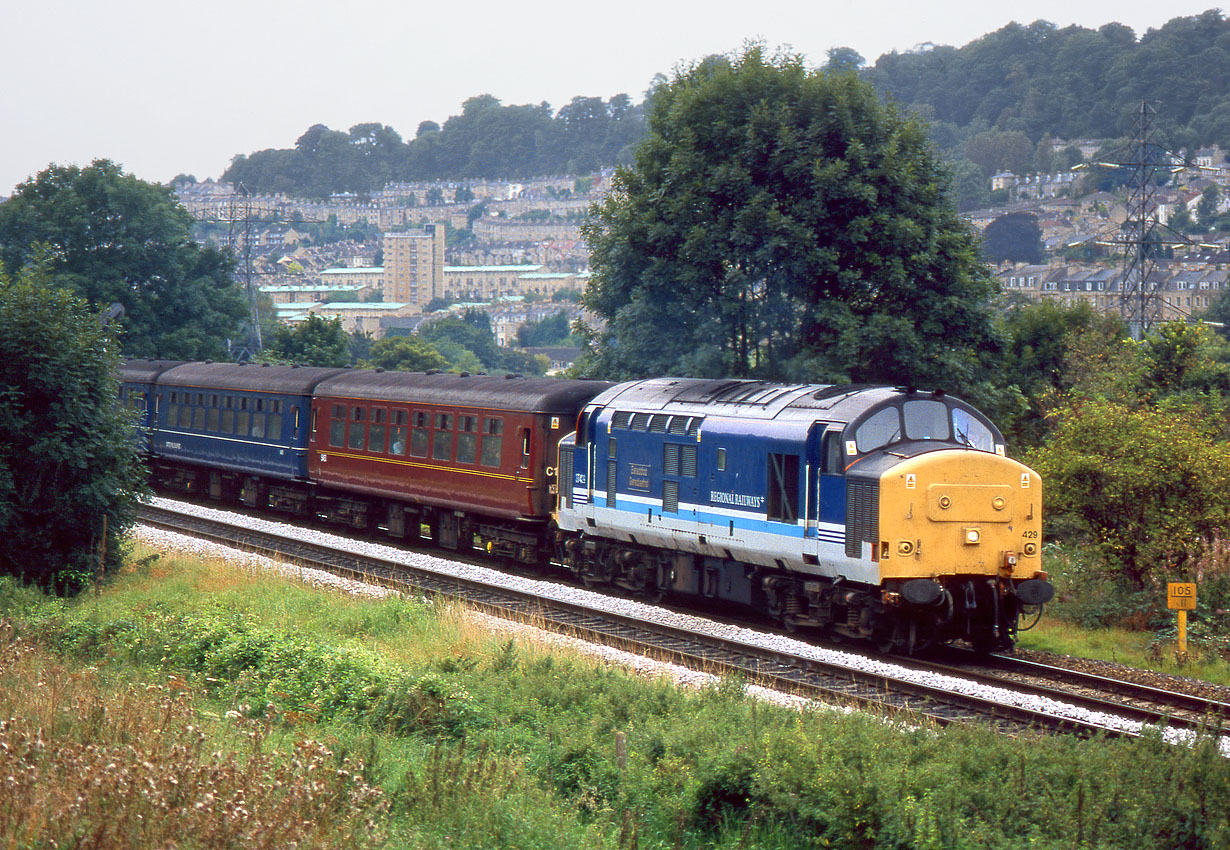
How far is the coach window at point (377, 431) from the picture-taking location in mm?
28375

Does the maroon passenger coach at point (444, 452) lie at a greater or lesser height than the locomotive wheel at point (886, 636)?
greater

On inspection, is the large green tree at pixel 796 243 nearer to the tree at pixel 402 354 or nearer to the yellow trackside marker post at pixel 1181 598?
the yellow trackside marker post at pixel 1181 598

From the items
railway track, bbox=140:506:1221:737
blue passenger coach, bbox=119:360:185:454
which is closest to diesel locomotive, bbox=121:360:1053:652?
railway track, bbox=140:506:1221:737

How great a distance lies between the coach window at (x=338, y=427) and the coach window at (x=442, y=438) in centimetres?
391

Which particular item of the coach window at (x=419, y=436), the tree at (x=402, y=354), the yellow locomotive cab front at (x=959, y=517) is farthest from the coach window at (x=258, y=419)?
the tree at (x=402, y=354)

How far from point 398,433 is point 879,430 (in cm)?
1341

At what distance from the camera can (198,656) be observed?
14492 mm

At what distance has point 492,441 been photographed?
81.6 feet

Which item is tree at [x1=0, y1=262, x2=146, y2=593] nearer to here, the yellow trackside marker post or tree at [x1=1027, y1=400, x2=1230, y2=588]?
tree at [x1=1027, y1=400, x2=1230, y2=588]

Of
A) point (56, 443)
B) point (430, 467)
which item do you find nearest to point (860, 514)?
point (430, 467)

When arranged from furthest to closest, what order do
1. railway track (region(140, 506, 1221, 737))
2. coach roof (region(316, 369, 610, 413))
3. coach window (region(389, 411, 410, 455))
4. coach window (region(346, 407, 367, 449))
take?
coach window (region(346, 407, 367, 449))
coach window (region(389, 411, 410, 455))
coach roof (region(316, 369, 610, 413))
railway track (region(140, 506, 1221, 737))

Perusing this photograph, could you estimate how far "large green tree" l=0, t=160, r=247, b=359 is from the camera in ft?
198

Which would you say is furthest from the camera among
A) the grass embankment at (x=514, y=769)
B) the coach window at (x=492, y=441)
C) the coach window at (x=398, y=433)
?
the coach window at (x=398, y=433)

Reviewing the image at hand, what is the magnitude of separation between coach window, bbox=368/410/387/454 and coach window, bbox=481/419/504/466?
4065mm
